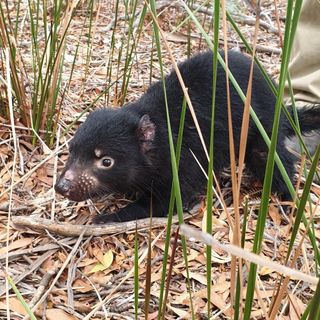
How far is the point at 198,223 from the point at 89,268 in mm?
610

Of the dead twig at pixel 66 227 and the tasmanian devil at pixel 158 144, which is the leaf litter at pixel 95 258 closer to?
the dead twig at pixel 66 227

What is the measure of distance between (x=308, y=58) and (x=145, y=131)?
1454 mm

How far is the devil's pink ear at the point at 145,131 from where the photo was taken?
246 cm

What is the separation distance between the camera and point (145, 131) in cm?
248

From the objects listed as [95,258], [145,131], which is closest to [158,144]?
[145,131]

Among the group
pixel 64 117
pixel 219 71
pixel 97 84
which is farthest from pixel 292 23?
pixel 97 84

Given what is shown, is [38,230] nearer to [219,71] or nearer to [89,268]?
[89,268]

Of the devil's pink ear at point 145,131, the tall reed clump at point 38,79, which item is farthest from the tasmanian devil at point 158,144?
the tall reed clump at point 38,79

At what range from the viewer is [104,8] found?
534 centimetres

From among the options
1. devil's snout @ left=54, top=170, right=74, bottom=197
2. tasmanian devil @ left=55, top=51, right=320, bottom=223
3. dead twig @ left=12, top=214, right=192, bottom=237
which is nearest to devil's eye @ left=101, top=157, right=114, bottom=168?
tasmanian devil @ left=55, top=51, right=320, bottom=223

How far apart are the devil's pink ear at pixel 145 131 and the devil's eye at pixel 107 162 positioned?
0.59 feet

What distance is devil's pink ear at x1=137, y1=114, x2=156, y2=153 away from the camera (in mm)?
2462

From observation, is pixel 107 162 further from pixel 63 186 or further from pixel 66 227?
pixel 66 227

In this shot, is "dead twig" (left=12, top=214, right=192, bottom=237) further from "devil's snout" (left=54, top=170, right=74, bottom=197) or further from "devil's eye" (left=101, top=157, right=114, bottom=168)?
"devil's eye" (left=101, top=157, right=114, bottom=168)
